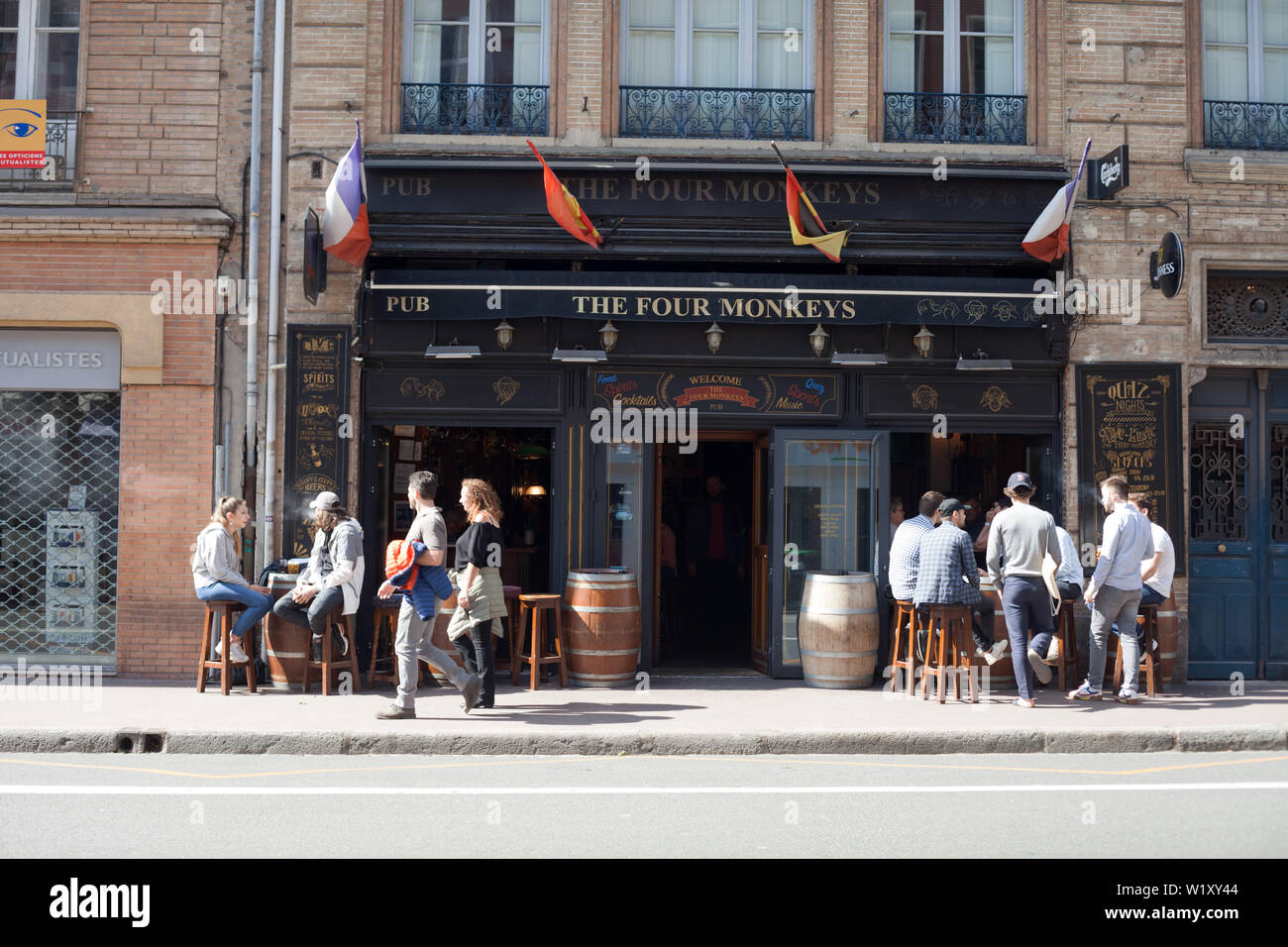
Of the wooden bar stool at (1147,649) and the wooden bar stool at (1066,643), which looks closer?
the wooden bar stool at (1147,649)

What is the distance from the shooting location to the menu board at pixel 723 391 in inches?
435

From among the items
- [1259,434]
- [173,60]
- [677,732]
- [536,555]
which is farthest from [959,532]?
[173,60]

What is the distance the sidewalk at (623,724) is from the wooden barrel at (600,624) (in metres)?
0.32

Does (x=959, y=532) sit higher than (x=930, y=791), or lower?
higher

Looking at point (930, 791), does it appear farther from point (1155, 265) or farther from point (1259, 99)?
point (1259, 99)

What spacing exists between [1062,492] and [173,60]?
9.46 metres

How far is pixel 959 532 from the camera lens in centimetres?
962

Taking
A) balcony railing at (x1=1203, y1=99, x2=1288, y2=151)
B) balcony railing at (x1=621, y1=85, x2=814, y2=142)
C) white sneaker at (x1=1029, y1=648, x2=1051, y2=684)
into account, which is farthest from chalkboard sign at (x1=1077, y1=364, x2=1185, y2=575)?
balcony railing at (x1=621, y1=85, x2=814, y2=142)

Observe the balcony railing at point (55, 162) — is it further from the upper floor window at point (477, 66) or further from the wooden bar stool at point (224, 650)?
the wooden bar stool at point (224, 650)

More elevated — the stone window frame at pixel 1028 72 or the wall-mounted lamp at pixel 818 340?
the stone window frame at pixel 1028 72

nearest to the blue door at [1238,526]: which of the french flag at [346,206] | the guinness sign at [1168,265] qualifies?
the guinness sign at [1168,265]

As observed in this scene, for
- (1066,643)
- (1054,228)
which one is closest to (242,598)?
(1066,643)
